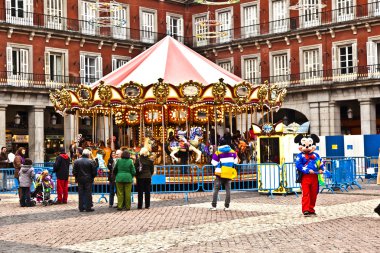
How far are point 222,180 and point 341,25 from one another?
26038mm

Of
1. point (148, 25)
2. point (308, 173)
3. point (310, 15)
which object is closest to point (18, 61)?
point (148, 25)

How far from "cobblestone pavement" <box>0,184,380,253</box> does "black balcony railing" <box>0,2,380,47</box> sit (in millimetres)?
22411

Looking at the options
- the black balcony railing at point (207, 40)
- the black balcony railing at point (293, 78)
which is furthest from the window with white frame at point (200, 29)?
the black balcony railing at point (293, 78)

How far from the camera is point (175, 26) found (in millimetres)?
47469

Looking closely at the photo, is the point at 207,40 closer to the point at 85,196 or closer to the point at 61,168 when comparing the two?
the point at 61,168

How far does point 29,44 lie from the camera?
39375 mm

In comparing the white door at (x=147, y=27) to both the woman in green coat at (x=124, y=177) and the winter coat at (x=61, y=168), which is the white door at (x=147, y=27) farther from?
the woman in green coat at (x=124, y=177)

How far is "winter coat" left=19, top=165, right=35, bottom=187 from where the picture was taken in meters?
19.0

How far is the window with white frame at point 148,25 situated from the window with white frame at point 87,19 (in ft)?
13.0

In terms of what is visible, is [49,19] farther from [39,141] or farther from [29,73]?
[39,141]

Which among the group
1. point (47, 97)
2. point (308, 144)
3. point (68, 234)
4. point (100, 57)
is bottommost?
point (68, 234)

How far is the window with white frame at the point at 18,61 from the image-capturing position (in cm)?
3819

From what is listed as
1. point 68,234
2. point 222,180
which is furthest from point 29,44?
point 68,234

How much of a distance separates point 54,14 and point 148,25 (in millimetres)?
7593
